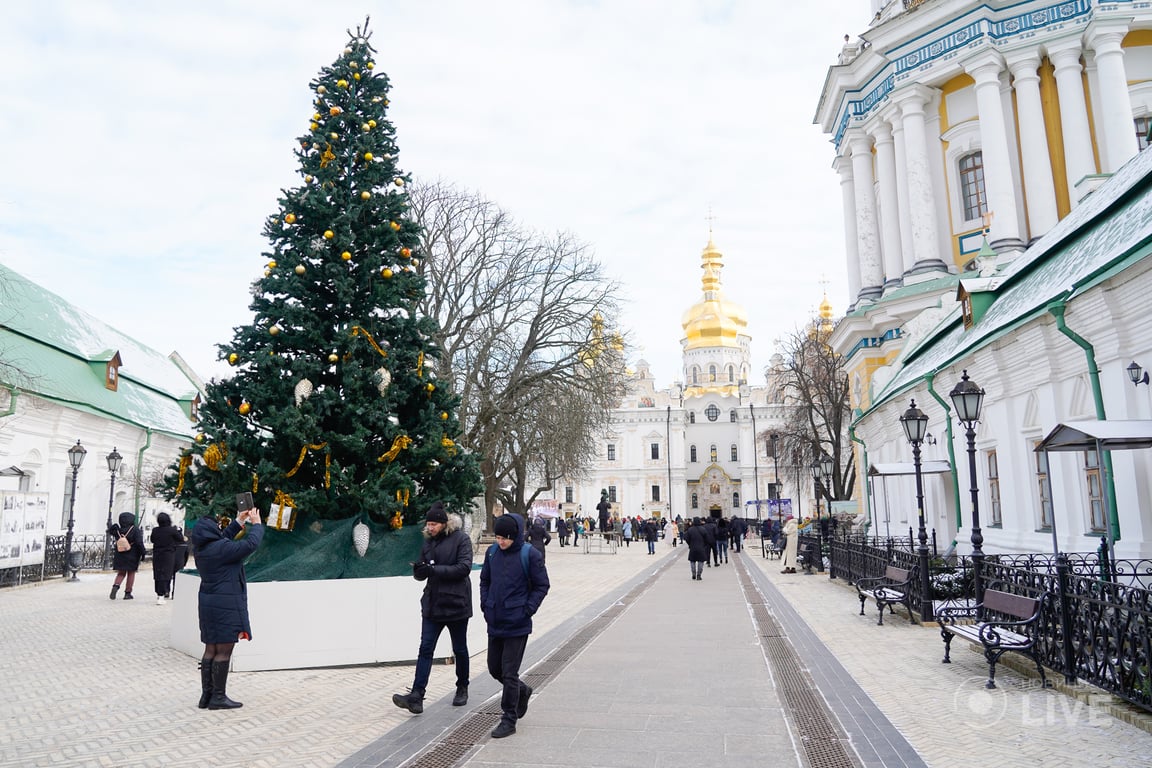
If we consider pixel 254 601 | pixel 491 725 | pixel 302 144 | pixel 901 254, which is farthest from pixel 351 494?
pixel 901 254

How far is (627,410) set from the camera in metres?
85.0

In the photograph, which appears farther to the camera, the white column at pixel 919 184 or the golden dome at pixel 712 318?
the golden dome at pixel 712 318

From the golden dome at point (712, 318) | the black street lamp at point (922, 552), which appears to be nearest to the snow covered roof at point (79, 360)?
the black street lamp at point (922, 552)

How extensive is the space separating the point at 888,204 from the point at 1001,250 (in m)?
5.96

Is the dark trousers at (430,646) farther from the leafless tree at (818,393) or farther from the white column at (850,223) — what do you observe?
the leafless tree at (818,393)

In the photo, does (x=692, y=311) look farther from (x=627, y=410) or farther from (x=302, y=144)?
(x=302, y=144)

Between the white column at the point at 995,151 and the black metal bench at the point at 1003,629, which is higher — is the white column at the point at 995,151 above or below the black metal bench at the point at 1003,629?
above

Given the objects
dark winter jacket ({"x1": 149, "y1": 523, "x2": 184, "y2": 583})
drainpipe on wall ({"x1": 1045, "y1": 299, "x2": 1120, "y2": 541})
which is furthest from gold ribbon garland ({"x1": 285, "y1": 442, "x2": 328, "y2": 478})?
drainpipe on wall ({"x1": 1045, "y1": 299, "x2": 1120, "y2": 541})

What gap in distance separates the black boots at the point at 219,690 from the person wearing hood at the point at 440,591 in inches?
59.7

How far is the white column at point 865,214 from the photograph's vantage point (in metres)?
33.4

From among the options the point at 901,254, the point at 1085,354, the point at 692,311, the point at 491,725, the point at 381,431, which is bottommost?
the point at 491,725

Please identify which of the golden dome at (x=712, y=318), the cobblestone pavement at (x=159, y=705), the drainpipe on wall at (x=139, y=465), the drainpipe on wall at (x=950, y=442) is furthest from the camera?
the golden dome at (x=712, y=318)

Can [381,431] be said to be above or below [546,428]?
below

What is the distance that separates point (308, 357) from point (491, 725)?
5562 millimetres
